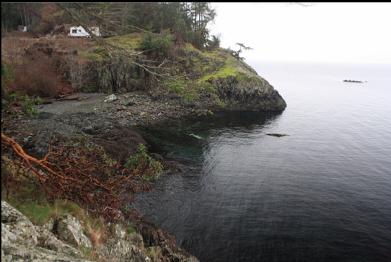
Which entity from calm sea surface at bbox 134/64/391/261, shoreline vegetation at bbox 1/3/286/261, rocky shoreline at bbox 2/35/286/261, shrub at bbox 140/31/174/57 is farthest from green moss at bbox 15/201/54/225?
shrub at bbox 140/31/174/57

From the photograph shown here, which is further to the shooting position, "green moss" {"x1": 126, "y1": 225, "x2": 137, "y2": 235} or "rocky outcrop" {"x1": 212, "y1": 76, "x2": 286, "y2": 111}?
"rocky outcrop" {"x1": 212, "y1": 76, "x2": 286, "y2": 111}

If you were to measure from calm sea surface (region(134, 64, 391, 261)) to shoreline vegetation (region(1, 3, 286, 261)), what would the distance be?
3.45 metres

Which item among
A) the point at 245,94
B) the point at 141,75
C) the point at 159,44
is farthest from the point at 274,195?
the point at 159,44

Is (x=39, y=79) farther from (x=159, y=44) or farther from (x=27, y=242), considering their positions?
(x=27, y=242)

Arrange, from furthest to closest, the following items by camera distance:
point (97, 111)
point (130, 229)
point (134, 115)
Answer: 1. point (134, 115)
2. point (97, 111)
3. point (130, 229)

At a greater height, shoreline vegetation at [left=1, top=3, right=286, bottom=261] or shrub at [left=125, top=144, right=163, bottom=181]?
shoreline vegetation at [left=1, top=3, right=286, bottom=261]

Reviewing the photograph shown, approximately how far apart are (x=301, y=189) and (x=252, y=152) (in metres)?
12.5

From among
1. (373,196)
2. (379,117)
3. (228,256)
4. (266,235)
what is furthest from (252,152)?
(379,117)

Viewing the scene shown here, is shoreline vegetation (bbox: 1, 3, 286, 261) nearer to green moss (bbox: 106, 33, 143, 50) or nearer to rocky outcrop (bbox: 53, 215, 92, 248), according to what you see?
rocky outcrop (bbox: 53, 215, 92, 248)

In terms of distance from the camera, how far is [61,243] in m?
12.4

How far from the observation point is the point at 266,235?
2442cm

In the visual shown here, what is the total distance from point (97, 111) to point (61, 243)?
43282 millimetres

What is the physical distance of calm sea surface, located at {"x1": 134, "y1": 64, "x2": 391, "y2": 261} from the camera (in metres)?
23.4

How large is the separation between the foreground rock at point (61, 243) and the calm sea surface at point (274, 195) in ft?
20.9
